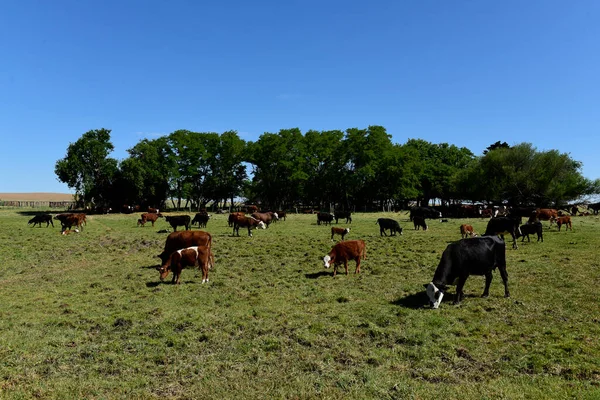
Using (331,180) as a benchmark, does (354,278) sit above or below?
below

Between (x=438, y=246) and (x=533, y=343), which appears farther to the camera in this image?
(x=438, y=246)

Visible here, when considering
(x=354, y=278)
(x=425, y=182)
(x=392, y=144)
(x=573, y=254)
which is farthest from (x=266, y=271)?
(x=425, y=182)

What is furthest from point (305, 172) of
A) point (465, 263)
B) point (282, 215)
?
point (465, 263)

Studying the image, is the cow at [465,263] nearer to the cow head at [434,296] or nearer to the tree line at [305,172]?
the cow head at [434,296]

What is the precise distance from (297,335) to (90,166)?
220 feet

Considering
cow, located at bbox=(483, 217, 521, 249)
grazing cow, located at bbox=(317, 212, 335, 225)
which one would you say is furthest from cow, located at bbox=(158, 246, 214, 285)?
Answer: grazing cow, located at bbox=(317, 212, 335, 225)

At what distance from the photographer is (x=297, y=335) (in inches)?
340

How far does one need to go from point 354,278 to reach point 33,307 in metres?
10.0

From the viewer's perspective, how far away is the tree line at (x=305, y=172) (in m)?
59.6

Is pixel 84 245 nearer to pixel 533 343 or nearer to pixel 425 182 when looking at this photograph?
pixel 533 343

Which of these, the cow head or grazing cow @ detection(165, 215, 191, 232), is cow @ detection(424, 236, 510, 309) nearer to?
the cow head

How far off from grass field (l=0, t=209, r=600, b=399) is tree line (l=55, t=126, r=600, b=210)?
163ft

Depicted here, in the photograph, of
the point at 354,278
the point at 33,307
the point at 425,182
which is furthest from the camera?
the point at 425,182

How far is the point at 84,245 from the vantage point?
2434cm
